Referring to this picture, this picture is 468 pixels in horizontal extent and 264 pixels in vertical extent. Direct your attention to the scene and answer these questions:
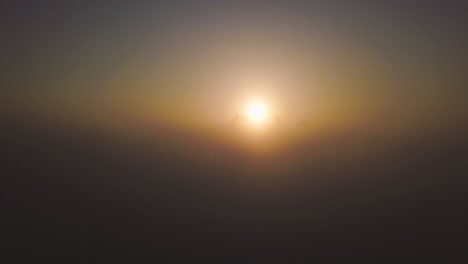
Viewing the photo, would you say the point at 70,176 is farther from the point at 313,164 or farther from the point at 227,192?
the point at 313,164

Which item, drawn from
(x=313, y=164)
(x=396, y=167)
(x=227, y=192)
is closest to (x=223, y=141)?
(x=227, y=192)

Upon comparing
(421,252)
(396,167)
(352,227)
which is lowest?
(421,252)

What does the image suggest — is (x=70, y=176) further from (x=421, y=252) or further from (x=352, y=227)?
(x=421, y=252)

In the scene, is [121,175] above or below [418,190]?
above

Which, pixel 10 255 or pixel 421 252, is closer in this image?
pixel 10 255

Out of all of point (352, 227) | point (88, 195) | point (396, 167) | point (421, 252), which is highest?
point (88, 195)

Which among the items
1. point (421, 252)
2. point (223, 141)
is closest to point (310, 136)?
point (223, 141)
